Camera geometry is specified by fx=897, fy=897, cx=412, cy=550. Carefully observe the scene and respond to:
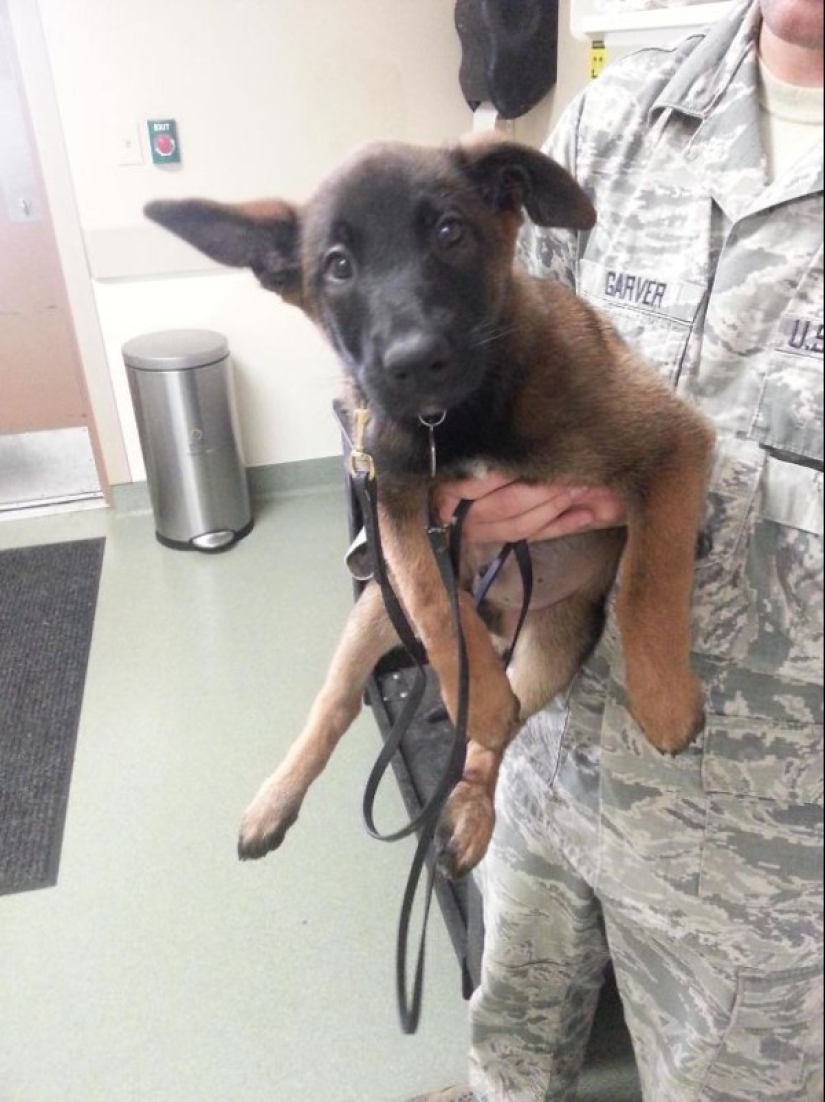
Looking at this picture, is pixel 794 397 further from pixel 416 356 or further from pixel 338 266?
pixel 338 266

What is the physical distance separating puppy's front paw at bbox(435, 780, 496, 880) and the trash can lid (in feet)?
9.87

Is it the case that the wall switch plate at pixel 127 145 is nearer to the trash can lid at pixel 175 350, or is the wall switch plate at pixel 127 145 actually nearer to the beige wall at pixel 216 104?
the beige wall at pixel 216 104

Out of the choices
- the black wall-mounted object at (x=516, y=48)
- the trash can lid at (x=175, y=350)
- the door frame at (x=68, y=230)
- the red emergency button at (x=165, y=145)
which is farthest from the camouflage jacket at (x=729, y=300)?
the door frame at (x=68, y=230)

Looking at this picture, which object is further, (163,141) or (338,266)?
(163,141)

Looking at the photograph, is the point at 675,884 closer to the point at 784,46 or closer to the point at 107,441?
the point at 784,46

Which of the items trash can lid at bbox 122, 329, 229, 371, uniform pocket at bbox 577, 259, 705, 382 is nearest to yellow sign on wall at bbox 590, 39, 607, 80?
uniform pocket at bbox 577, 259, 705, 382

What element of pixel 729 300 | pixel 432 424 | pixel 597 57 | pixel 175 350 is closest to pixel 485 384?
pixel 432 424

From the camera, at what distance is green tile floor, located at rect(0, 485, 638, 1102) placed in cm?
203

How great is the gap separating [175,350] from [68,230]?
0.74m

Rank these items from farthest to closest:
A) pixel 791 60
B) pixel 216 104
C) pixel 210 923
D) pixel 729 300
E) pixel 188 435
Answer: pixel 188 435 < pixel 216 104 < pixel 210 923 < pixel 729 300 < pixel 791 60

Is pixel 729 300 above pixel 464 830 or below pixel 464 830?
above

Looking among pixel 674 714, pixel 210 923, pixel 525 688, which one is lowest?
pixel 210 923

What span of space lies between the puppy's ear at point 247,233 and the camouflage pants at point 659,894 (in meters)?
0.71

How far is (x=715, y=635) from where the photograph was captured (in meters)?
1.11
